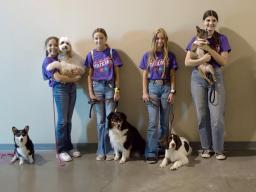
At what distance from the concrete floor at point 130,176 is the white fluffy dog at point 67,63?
1.01 metres

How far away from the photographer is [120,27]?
13.5 ft

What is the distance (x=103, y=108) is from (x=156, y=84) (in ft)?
2.20

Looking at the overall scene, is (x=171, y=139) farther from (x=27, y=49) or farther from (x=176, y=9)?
(x=27, y=49)

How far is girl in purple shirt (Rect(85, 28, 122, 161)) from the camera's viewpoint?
3979mm

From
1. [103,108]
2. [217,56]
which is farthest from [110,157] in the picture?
[217,56]

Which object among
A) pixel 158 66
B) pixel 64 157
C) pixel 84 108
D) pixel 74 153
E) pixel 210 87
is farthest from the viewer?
pixel 84 108

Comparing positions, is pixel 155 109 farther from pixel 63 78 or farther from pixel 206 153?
pixel 63 78

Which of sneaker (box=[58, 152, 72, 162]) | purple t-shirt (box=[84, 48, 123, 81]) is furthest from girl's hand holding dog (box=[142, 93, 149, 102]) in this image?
sneaker (box=[58, 152, 72, 162])

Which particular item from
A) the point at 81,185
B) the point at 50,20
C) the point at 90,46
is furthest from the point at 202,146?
the point at 50,20

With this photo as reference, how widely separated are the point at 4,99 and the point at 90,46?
128 centimetres

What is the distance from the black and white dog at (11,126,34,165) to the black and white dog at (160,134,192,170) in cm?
148

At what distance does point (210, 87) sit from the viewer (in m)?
3.80

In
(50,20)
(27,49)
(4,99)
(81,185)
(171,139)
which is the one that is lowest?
(81,185)

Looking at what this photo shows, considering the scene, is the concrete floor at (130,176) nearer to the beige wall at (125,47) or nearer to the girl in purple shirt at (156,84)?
the girl in purple shirt at (156,84)
